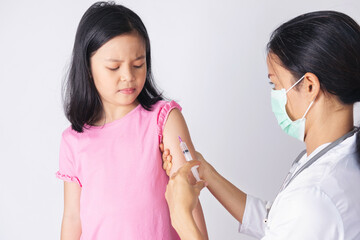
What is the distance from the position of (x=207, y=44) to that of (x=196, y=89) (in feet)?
0.74

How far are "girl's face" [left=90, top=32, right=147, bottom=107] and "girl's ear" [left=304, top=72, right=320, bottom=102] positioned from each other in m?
0.54

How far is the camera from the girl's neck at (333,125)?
4.05 feet

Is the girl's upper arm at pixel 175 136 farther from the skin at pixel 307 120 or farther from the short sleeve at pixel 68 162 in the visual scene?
the short sleeve at pixel 68 162

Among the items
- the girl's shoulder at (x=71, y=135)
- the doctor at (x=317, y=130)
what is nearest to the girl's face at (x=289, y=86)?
the doctor at (x=317, y=130)

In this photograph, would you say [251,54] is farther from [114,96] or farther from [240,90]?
[114,96]

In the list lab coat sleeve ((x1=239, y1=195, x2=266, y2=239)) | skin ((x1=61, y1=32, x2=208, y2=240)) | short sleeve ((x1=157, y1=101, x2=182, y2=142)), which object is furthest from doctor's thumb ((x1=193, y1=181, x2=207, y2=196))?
lab coat sleeve ((x1=239, y1=195, x2=266, y2=239))

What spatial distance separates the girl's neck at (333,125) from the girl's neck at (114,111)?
645 millimetres

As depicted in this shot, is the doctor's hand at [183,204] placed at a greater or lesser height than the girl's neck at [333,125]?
lesser

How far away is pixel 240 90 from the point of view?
2176mm

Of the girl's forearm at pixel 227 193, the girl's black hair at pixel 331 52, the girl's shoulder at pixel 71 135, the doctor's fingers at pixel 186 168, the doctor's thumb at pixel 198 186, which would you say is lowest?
the girl's forearm at pixel 227 193

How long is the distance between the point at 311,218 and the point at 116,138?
0.74 metres

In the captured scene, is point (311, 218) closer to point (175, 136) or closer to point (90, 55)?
point (175, 136)

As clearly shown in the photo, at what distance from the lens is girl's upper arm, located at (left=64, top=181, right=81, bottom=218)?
1591 mm

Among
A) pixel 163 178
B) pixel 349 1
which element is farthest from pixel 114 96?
pixel 349 1
